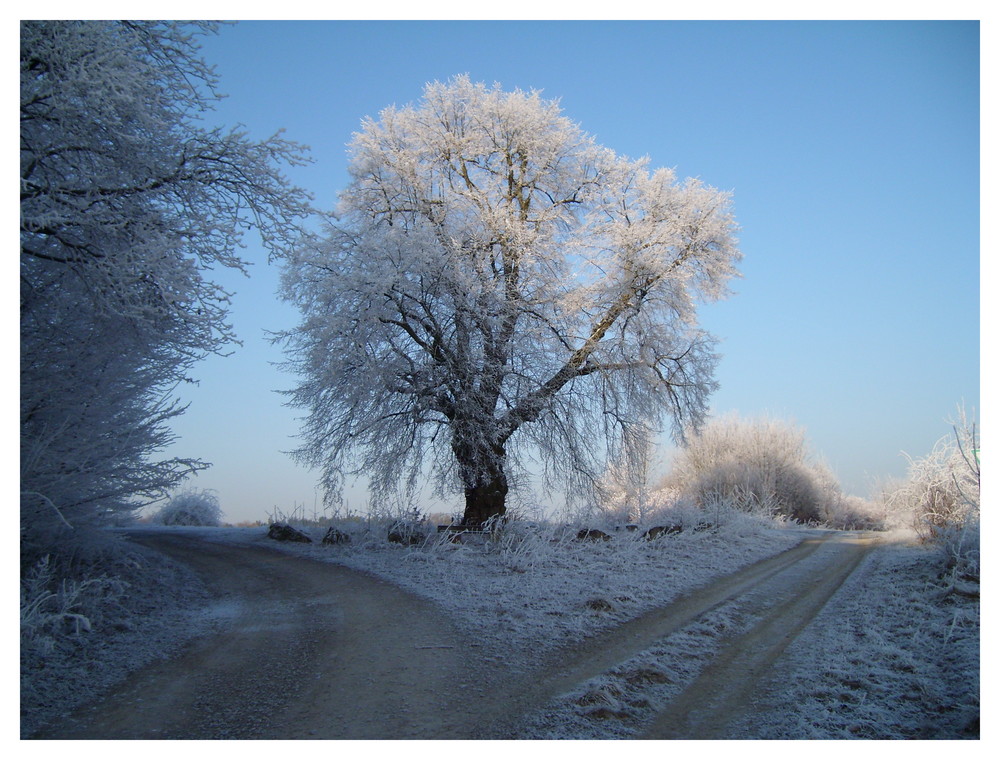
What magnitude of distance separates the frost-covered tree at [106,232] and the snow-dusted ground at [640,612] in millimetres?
1632

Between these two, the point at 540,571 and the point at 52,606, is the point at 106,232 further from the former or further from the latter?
the point at 540,571

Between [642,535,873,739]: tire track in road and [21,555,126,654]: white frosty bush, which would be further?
[21,555,126,654]: white frosty bush

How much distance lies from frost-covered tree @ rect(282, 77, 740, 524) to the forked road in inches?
143

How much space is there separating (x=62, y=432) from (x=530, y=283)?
762 cm

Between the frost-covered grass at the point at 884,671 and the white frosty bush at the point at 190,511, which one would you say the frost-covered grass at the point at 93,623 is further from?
the white frosty bush at the point at 190,511

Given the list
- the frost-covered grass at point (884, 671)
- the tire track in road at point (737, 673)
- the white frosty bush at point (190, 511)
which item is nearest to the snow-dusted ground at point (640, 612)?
the frost-covered grass at point (884, 671)

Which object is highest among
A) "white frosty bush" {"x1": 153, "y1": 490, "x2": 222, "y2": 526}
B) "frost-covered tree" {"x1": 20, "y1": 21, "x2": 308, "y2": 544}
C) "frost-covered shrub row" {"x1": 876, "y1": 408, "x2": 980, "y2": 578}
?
"frost-covered tree" {"x1": 20, "y1": 21, "x2": 308, "y2": 544}

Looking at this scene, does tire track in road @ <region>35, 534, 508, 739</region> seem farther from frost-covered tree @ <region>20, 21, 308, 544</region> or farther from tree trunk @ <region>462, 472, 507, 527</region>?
tree trunk @ <region>462, 472, 507, 527</region>

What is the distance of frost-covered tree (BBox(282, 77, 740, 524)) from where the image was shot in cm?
1007

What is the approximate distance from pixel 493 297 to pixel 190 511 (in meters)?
13.5

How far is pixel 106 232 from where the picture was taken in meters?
5.07

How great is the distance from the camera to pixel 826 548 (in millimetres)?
12547

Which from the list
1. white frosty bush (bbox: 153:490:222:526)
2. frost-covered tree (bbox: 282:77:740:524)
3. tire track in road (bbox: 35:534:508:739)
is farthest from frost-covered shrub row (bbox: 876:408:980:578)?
white frosty bush (bbox: 153:490:222:526)
